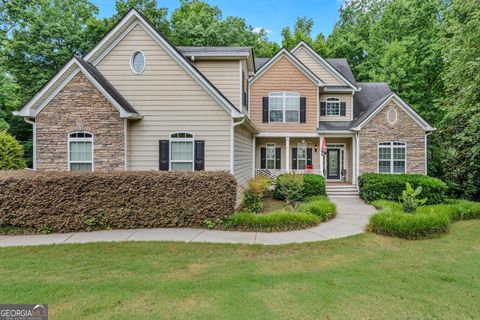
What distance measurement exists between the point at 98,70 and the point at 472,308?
38.5ft

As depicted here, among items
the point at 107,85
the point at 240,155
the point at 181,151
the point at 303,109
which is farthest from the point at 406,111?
the point at 107,85

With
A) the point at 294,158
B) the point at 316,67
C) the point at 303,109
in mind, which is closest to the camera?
the point at 303,109

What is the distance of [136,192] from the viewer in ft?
25.3

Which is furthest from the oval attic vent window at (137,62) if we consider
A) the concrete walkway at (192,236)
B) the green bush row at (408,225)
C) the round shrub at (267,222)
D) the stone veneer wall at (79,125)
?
the green bush row at (408,225)

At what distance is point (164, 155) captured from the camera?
9766mm

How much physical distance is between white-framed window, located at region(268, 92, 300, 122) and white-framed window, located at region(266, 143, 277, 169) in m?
1.80

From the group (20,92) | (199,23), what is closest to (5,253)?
(20,92)

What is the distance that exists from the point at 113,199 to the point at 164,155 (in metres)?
2.61

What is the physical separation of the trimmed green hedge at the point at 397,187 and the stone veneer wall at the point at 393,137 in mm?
2273

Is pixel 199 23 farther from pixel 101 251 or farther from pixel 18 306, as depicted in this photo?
pixel 18 306

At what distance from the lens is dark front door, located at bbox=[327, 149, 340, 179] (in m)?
17.6

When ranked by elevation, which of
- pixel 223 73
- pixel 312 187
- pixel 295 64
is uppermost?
pixel 295 64

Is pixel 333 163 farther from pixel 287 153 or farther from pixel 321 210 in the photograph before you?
pixel 321 210

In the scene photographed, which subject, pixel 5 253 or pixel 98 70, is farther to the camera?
pixel 98 70
